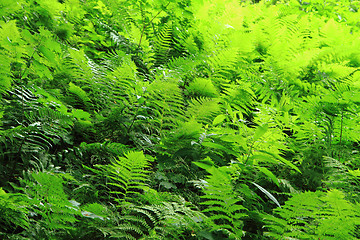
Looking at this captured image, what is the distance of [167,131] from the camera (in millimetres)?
2391

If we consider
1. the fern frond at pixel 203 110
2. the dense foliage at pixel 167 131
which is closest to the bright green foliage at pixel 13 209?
the dense foliage at pixel 167 131

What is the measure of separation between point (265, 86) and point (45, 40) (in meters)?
2.20

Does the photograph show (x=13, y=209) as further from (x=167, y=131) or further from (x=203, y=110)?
(x=203, y=110)

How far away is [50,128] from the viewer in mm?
1939

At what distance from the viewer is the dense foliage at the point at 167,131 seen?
1610mm

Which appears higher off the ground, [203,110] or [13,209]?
[203,110]

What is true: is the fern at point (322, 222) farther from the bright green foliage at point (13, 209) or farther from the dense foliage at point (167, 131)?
the bright green foliage at point (13, 209)

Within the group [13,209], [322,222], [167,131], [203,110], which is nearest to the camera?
[13,209]

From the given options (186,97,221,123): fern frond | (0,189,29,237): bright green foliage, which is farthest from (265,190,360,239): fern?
(0,189,29,237): bright green foliage

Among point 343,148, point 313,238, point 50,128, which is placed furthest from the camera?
point 343,148

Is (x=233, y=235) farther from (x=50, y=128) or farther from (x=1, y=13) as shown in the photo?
(x=1, y=13)

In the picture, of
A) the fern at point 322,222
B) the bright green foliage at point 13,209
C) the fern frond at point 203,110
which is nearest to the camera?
the bright green foliage at point 13,209

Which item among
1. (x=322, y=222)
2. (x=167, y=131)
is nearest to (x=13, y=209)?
(x=167, y=131)

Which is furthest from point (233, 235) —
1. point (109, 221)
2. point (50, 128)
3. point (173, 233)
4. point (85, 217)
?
point (50, 128)
